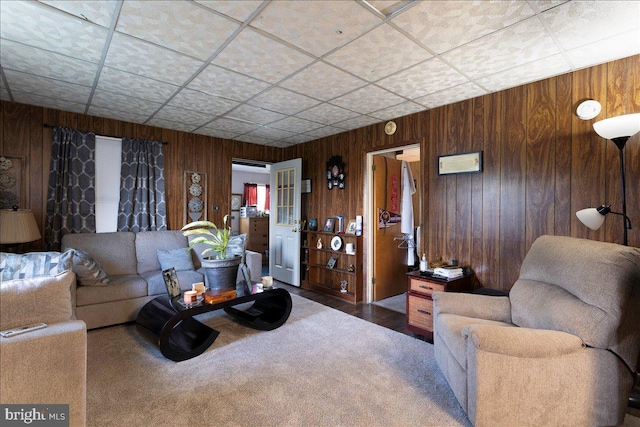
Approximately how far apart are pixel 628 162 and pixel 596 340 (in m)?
1.53

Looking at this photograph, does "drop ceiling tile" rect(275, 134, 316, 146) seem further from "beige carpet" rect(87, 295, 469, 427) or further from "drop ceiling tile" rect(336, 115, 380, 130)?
"beige carpet" rect(87, 295, 469, 427)

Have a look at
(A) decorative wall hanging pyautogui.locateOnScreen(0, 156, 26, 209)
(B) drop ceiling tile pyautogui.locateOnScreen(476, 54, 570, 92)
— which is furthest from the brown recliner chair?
(A) decorative wall hanging pyautogui.locateOnScreen(0, 156, 26, 209)

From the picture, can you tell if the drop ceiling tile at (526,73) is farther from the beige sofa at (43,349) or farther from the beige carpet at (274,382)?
the beige sofa at (43,349)

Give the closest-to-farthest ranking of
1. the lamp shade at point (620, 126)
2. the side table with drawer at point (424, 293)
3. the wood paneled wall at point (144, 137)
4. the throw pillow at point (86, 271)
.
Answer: the lamp shade at point (620, 126) < the side table with drawer at point (424, 293) < the throw pillow at point (86, 271) < the wood paneled wall at point (144, 137)

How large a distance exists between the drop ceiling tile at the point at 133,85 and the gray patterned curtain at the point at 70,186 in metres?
1.20

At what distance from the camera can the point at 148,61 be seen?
2.37 meters

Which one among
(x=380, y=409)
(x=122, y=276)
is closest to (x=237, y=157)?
(x=122, y=276)

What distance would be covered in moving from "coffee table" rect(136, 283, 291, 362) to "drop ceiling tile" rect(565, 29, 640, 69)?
3199 mm

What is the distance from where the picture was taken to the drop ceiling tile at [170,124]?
3.93 meters

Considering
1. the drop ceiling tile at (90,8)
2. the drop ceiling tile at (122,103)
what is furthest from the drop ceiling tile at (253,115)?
the drop ceiling tile at (90,8)

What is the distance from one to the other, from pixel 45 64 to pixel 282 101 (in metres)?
2.02

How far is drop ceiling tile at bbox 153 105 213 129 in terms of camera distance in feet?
11.6

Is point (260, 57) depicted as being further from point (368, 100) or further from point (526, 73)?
point (526, 73)
